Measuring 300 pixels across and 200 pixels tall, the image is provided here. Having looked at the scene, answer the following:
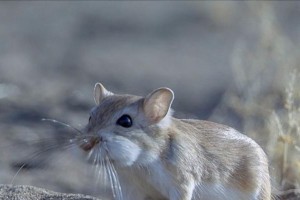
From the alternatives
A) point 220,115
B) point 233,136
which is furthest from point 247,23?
point 233,136

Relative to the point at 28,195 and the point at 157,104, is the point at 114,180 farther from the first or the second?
the point at 28,195

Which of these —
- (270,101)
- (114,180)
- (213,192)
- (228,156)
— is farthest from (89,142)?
(270,101)

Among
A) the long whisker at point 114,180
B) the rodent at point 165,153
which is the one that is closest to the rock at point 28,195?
the long whisker at point 114,180

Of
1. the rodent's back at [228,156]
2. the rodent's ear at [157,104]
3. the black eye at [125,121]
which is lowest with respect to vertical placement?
the rodent's back at [228,156]

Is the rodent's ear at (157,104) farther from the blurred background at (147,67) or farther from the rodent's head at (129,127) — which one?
the blurred background at (147,67)

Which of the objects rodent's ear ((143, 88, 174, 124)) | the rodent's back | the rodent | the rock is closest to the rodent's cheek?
the rodent

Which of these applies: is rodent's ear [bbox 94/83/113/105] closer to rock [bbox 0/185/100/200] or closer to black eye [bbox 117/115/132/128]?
black eye [bbox 117/115/132/128]

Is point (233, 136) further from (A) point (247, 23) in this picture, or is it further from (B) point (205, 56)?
(A) point (247, 23)
